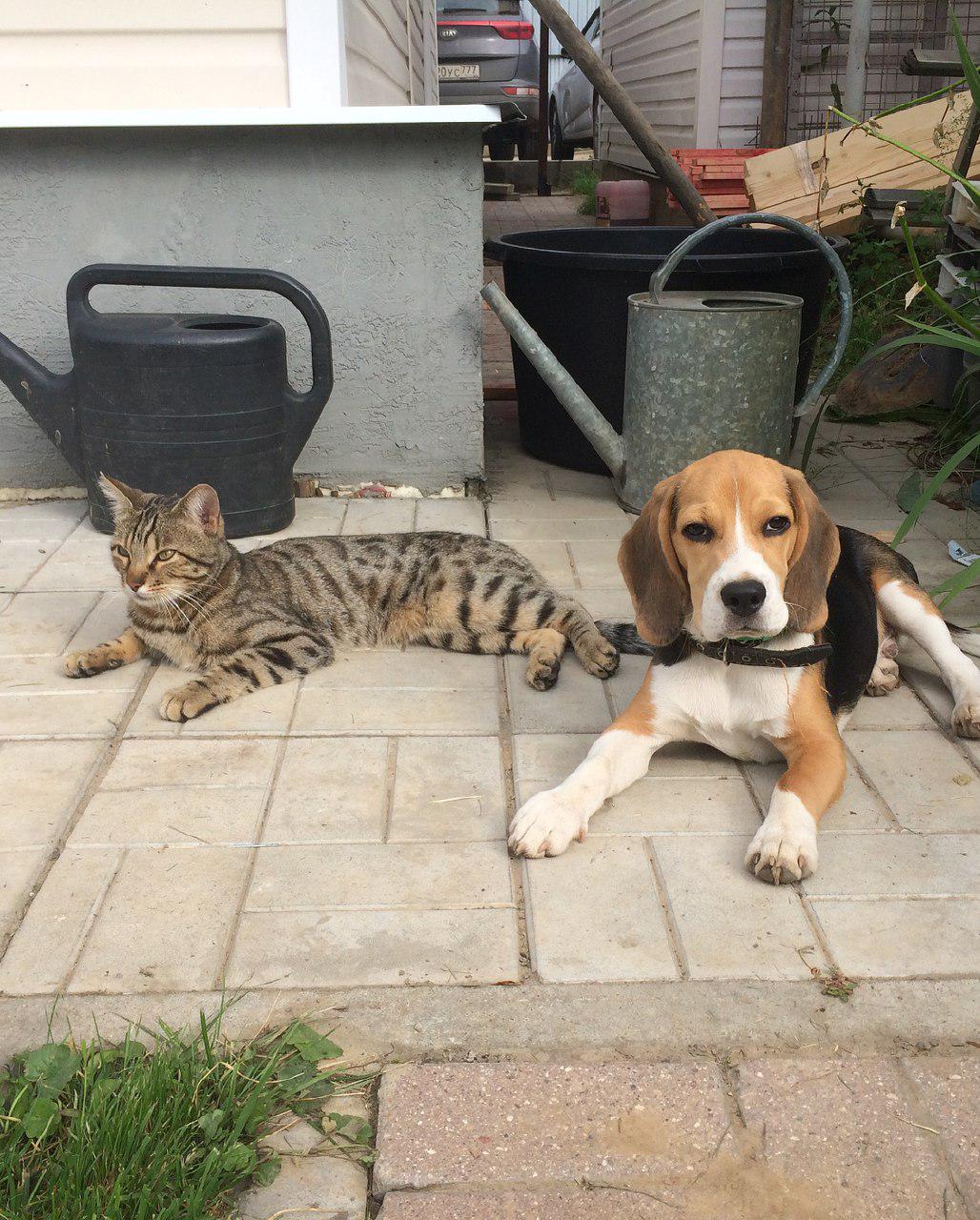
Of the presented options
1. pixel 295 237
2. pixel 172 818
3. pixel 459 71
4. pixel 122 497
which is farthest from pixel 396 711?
pixel 459 71

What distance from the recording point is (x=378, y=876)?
2.89 m

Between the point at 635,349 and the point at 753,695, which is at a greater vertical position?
the point at 635,349

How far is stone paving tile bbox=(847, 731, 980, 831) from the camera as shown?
3.12 m

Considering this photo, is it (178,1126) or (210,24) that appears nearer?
(178,1126)

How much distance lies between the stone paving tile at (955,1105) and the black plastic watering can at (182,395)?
12.0 feet

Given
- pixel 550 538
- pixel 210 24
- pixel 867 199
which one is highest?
pixel 210 24

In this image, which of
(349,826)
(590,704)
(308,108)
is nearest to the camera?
(349,826)

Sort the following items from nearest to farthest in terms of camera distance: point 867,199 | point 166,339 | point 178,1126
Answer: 1. point 178,1126
2. point 166,339
3. point 867,199

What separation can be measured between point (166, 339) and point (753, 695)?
2881 millimetres

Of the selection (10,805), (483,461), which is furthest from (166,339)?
(10,805)

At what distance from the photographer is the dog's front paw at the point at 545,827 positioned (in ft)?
9.61

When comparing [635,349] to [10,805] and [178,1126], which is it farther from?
[178,1126]

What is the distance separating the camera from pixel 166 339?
15.7 ft

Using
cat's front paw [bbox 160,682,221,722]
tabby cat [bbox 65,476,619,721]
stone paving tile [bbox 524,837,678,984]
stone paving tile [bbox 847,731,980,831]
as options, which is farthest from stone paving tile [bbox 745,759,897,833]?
cat's front paw [bbox 160,682,221,722]
